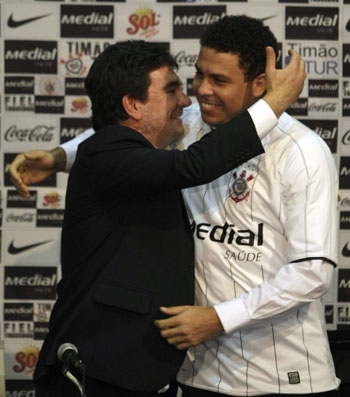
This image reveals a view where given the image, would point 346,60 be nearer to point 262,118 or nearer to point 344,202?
point 344,202

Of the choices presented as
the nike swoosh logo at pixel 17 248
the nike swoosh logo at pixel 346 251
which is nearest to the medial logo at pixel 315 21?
the nike swoosh logo at pixel 346 251

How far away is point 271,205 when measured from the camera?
2010 mm

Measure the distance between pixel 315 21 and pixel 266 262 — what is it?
1925 mm

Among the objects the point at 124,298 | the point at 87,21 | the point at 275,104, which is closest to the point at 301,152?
the point at 275,104

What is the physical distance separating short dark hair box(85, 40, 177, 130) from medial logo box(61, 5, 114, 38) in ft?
4.88

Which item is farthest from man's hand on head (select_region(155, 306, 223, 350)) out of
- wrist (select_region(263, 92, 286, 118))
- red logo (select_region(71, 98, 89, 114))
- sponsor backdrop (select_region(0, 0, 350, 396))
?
red logo (select_region(71, 98, 89, 114))

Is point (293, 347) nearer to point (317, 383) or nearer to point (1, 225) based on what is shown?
point (317, 383)

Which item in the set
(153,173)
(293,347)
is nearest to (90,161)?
(153,173)

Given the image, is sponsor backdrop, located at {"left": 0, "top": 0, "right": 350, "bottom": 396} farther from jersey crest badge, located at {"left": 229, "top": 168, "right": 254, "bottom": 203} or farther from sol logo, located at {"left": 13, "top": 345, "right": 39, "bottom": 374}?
jersey crest badge, located at {"left": 229, "top": 168, "right": 254, "bottom": 203}

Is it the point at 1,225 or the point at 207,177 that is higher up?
the point at 207,177

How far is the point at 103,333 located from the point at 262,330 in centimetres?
48

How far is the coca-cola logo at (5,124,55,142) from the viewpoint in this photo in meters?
3.56

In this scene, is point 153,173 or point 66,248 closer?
point 153,173

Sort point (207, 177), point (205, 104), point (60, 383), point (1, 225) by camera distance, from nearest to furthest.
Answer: point (207, 177) → point (60, 383) → point (205, 104) → point (1, 225)
